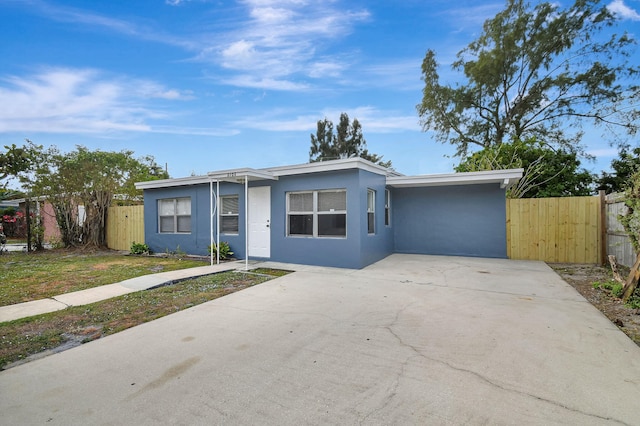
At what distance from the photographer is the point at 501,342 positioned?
2998 mm

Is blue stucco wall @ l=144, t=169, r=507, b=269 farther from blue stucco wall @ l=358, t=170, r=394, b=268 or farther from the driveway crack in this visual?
the driveway crack

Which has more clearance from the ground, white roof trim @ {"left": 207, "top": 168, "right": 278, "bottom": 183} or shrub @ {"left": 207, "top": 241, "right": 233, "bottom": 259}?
white roof trim @ {"left": 207, "top": 168, "right": 278, "bottom": 183}

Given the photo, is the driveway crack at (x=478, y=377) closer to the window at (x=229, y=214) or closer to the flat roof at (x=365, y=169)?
the flat roof at (x=365, y=169)

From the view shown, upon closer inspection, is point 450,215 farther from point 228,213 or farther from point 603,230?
point 228,213

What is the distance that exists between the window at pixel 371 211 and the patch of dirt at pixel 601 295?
13.7ft

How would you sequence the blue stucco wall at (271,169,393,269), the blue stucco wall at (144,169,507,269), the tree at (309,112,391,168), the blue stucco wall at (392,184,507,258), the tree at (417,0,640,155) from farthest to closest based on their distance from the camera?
the tree at (309,112,391,168) < the tree at (417,0,640,155) < the blue stucco wall at (392,184,507,258) < the blue stucco wall at (144,169,507,269) < the blue stucco wall at (271,169,393,269)

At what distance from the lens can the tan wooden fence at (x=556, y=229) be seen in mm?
7797

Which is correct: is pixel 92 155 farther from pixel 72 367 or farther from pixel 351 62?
pixel 72 367

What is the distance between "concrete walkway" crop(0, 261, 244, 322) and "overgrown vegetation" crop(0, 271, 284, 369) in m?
0.24

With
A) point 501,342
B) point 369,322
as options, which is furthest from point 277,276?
point 501,342

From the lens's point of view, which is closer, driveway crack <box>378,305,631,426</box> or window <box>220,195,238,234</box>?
driveway crack <box>378,305,631,426</box>

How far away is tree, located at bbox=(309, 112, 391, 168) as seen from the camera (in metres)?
24.2

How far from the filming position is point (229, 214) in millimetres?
9008

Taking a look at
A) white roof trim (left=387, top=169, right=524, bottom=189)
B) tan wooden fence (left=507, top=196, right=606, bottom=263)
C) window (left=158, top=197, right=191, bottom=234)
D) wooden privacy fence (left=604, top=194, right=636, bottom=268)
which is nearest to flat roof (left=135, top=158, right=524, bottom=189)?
white roof trim (left=387, top=169, right=524, bottom=189)
